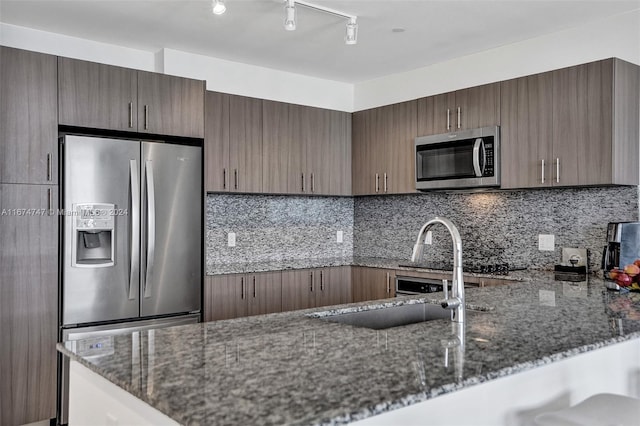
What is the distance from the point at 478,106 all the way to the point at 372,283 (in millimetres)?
1601

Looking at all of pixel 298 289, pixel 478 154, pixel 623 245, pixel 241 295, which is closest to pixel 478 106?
pixel 478 154

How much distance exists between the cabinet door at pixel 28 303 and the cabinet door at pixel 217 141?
1.15m

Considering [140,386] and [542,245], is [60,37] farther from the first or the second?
[542,245]

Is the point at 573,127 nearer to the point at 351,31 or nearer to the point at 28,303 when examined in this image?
the point at 351,31

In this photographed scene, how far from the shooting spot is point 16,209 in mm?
3170

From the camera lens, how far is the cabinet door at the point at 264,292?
4094 mm

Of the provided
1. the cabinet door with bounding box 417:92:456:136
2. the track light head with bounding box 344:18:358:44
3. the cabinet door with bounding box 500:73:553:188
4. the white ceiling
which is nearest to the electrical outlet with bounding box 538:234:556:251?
the cabinet door with bounding box 500:73:553:188

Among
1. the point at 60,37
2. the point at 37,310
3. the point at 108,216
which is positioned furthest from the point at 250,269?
the point at 60,37

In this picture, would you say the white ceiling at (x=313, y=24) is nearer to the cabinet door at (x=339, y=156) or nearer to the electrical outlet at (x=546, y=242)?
the cabinet door at (x=339, y=156)

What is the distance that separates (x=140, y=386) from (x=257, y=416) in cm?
34

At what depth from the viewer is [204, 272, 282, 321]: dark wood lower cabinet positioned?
12.8 ft

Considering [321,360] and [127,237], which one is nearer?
[321,360]

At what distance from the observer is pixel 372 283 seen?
451 cm

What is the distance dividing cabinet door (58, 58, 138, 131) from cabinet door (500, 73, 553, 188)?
250 cm
